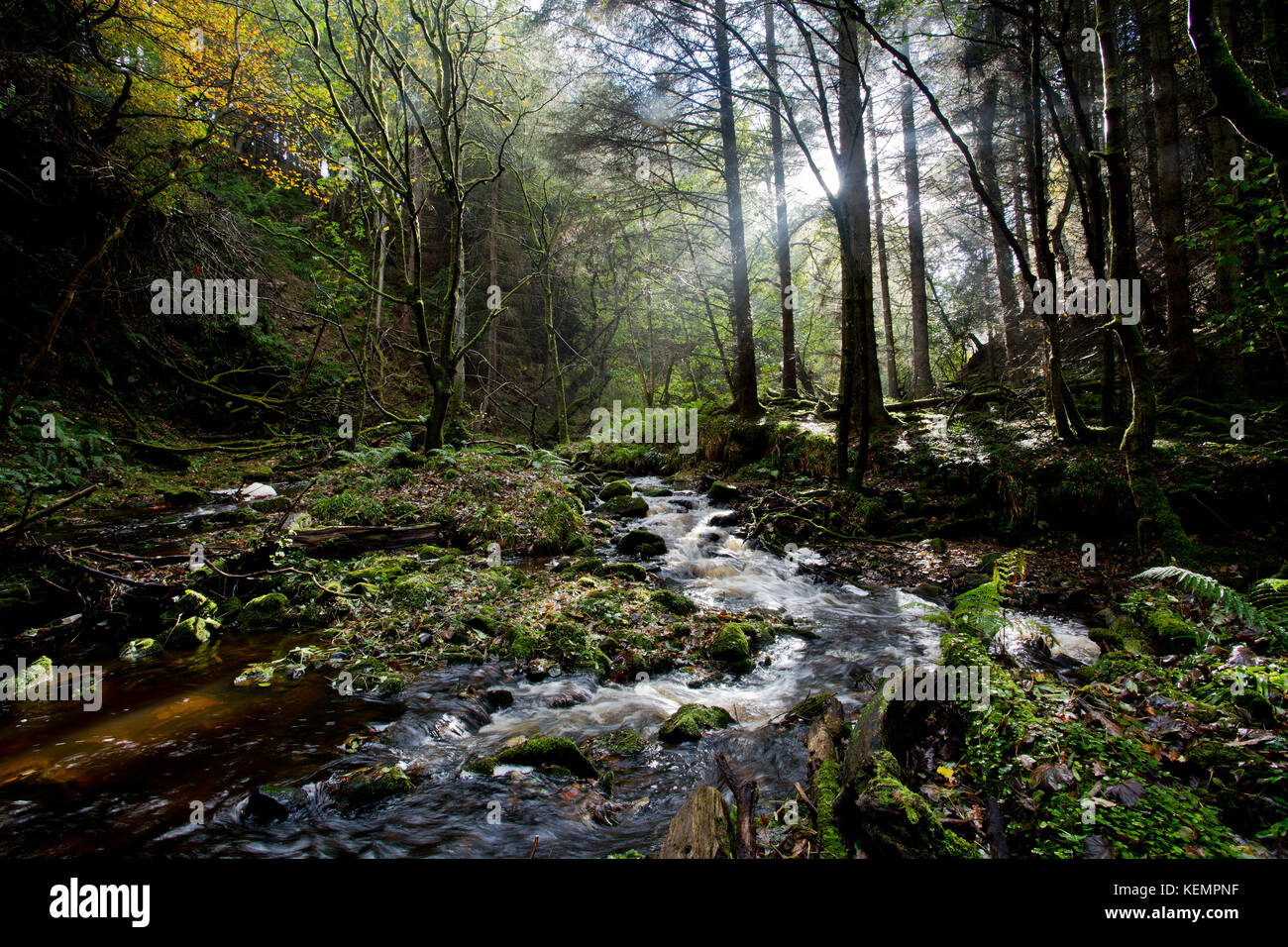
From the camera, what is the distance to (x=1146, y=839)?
171 centimetres

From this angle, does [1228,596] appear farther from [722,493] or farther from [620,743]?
[722,493]

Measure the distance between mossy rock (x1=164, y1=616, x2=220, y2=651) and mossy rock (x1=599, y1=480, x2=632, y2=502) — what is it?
26.0 feet

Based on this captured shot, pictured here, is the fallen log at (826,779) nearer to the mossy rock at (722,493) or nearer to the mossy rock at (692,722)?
the mossy rock at (692,722)

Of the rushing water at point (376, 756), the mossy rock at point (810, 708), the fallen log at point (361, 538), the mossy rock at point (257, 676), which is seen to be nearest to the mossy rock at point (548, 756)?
the rushing water at point (376, 756)

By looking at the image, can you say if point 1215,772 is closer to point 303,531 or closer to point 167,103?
point 303,531

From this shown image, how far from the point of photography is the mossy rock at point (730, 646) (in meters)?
5.00

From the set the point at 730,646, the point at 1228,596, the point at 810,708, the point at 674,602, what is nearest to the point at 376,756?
the point at 810,708

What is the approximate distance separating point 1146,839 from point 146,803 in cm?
444

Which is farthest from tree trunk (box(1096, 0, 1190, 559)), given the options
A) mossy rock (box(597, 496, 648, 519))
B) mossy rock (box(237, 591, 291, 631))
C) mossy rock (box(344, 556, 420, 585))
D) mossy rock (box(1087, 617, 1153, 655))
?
mossy rock (box(237, 591, 291, 631))

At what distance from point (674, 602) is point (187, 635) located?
4694mm

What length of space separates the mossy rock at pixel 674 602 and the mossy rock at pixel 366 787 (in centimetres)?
343

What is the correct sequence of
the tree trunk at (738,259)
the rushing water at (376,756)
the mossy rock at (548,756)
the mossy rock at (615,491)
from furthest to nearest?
1. the tree trunk at (738,259)
2. the mossy rock at (615,491)
3. the mossy rock at (548,756)
4. the rushing water at (376,756)

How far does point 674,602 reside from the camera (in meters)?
6.10
